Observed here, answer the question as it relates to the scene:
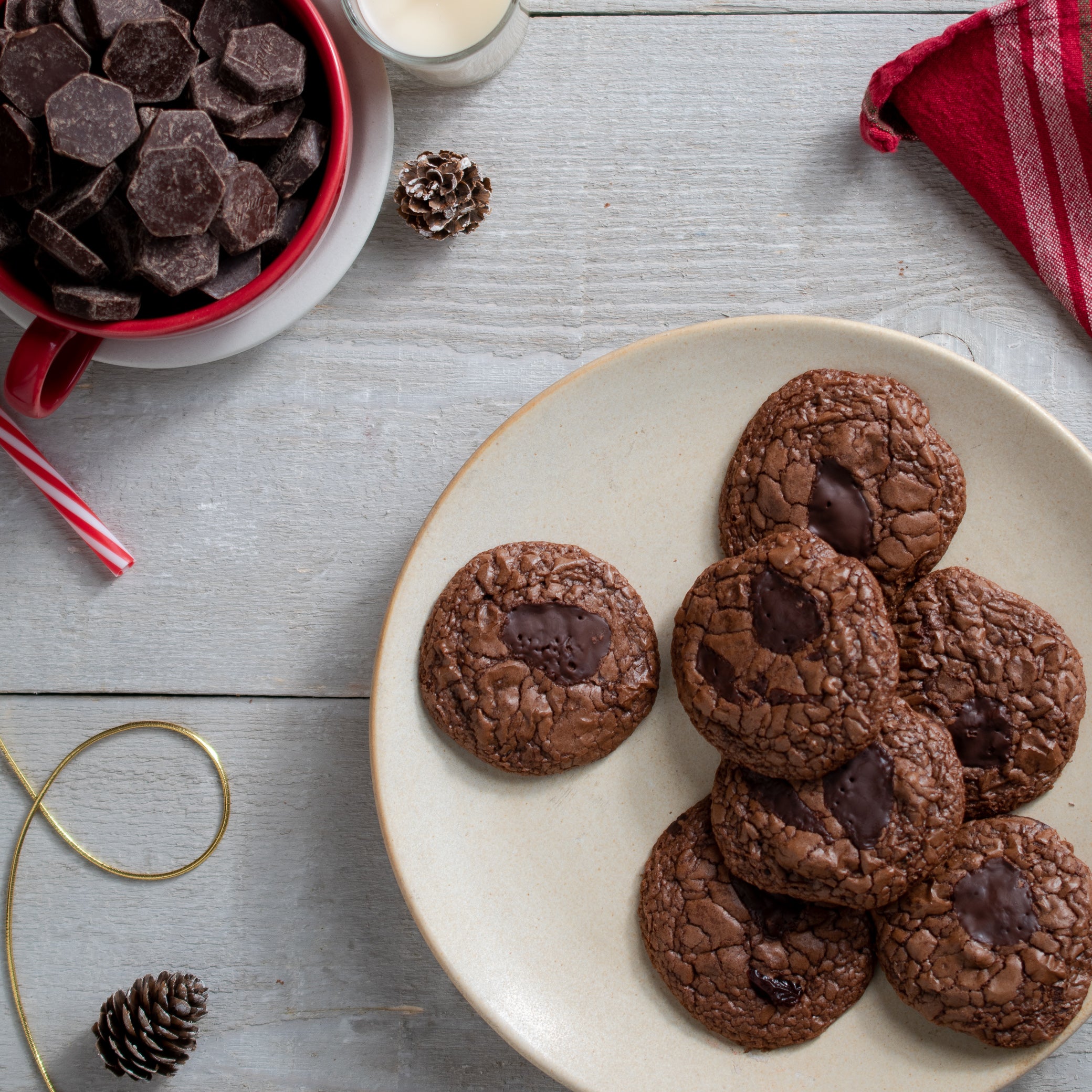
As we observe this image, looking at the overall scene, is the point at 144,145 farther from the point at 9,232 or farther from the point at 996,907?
the point at 996,907

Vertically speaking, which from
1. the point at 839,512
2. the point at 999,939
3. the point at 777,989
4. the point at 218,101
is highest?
the point at 218,101

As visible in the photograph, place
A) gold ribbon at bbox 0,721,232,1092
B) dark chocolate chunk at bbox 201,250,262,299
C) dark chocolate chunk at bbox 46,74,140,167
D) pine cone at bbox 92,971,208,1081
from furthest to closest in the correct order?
gold ribbon at bbox 0,721,232,1092
pine cone at bbox 92,971,208,1081
dark chocolate chunk at bbox 201,250,262,299
dark chocolate chunk at bbox 46,74,140,167

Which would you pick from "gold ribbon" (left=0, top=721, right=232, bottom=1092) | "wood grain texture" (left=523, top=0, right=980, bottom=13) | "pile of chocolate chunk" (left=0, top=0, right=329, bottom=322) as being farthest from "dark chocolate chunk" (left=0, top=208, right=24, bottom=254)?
"wood grain texture" (left=523, top=0, right=980, bottom=13)

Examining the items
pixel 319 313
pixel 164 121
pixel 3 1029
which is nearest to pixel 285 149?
pixel 164 121

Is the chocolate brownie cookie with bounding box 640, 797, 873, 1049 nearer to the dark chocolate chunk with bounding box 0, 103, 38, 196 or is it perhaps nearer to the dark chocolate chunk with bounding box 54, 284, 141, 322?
the dark chocolate chunk with bounding box 54, 284, 141, 322

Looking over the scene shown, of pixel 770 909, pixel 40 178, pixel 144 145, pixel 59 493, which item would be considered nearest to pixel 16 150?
pixel 40 178
